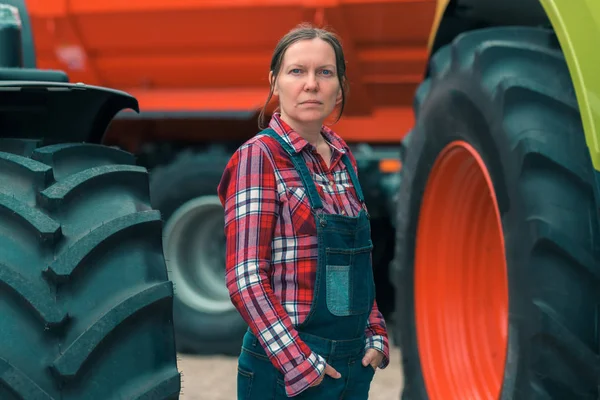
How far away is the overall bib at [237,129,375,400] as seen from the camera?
1.68 metres

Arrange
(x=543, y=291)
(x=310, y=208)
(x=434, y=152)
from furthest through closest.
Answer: (x=434, y=152) < (x=543, y=291) < (x=310, y=208)

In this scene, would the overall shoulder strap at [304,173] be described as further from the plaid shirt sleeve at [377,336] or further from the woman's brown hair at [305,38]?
the plaid shirt sleeve at [377,336]

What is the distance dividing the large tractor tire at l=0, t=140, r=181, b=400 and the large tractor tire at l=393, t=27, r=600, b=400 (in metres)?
0.81

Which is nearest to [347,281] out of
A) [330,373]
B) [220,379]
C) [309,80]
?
[330,373]

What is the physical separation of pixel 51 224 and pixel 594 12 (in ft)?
3.61

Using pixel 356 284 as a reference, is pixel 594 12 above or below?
above

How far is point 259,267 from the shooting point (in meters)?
1.65

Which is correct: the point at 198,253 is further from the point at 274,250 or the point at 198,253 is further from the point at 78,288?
the point at 78,288

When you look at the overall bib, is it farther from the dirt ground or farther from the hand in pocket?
the dirt ground

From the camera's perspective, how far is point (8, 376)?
142cm

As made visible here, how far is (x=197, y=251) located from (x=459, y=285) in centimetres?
232

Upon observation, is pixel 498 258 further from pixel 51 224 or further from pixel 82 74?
pixel 82 74

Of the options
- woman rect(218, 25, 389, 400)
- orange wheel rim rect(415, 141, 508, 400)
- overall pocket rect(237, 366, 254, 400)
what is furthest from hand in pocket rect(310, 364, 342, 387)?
orange wheel rim rect(415, 141, 508, 400)

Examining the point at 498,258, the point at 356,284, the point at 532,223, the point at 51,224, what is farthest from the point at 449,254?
the point at 51,224
